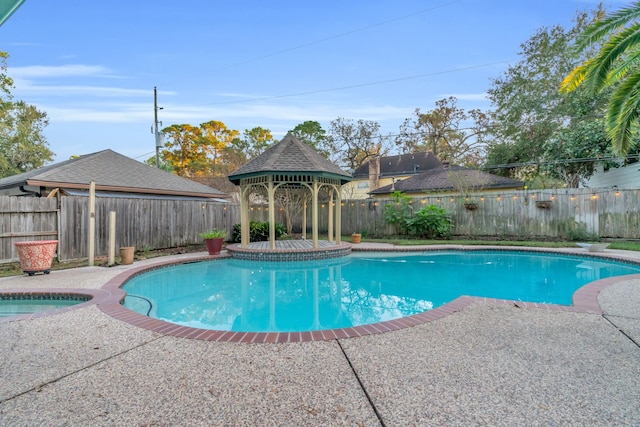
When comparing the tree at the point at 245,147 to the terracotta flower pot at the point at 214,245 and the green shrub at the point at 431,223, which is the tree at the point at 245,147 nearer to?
the green shrub at the point at 431,223

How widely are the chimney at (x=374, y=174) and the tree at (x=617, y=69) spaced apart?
70.4ft

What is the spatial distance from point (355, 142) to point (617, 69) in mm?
25913

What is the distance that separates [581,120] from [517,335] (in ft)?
60.6

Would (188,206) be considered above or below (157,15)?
below

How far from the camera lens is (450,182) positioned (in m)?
20.1

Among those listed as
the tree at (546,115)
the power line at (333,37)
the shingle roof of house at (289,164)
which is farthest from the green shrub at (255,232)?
the tree at (546,115)

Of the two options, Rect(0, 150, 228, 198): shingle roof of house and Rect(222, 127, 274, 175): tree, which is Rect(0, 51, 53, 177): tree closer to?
Rect(0, 150, 228, 198): shingle roof of house

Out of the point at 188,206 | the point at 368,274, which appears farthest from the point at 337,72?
the point at 368,274

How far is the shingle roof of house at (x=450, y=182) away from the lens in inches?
729

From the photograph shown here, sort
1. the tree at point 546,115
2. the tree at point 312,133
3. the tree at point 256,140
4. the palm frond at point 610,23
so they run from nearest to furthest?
1. the palm frond at point 610,23
2. the tree at point 546,115
3. the tree at point 312,133
4. the tree at point 256,140

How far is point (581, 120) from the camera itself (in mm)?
16484

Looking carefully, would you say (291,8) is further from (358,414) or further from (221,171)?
(221,171)

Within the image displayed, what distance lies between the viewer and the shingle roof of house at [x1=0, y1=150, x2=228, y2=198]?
9984 millimetres

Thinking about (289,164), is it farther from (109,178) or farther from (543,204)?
(543,204)
